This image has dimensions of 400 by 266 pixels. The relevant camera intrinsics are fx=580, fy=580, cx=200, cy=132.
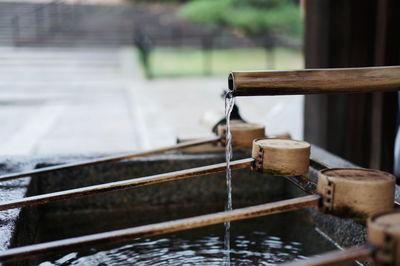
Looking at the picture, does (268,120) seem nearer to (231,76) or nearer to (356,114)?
(356,114)

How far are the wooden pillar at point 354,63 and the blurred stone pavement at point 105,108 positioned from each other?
3.08 ft

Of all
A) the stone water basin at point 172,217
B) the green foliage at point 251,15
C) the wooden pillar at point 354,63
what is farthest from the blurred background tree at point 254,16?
the stone water basin at point 172,217

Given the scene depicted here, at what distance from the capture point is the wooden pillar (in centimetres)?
397

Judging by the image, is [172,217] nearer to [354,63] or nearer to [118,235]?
[118,235]

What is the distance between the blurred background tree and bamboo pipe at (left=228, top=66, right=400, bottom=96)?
78.5ft

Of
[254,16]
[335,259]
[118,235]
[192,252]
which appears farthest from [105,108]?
[254,16]

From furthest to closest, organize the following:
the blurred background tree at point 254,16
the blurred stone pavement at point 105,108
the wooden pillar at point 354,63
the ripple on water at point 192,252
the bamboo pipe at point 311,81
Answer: the blurred background tree at point 254,16
the blurred stone pavement at point 105,108
the wooden pillar at point 354,63
the ripple on water at point 192,252
the bamboo pipe at point 311,81

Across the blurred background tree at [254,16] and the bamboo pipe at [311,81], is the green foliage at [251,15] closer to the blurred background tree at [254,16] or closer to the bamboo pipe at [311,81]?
the blurred background tree at [254,16]

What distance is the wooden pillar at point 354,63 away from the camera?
397 centimetres

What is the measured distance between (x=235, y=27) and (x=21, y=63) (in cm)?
1323

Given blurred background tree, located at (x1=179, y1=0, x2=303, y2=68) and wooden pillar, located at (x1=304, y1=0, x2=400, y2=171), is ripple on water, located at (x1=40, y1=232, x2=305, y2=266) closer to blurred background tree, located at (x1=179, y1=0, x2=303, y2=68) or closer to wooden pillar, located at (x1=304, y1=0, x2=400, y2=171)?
wooden pillar, located at (x1=304, y1=0, x2=400, y2=171)

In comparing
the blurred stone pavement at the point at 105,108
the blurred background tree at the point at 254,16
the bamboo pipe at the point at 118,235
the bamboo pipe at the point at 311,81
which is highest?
the blurred background tree at the point at 254,16

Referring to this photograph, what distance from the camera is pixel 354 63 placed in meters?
4.43

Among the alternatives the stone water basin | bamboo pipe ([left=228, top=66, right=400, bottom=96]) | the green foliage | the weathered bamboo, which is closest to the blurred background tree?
the green foliage
